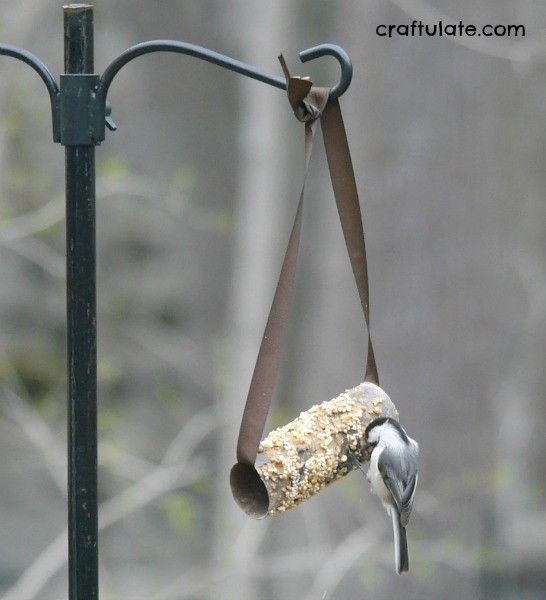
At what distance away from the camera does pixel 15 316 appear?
13.8 feet

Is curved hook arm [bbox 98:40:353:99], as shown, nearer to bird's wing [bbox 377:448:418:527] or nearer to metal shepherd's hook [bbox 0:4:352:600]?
metal shepherd's hook [bbox 0:4:352:600]

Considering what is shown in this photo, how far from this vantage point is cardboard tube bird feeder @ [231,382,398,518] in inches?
63.3

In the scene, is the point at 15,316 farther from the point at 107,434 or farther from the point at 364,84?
the point at 364,84

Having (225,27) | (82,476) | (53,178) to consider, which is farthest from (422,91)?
(82,476)

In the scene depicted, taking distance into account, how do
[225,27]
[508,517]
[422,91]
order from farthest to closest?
[508,517] → [225,27] → [422,91]

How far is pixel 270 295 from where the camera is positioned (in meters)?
3.89

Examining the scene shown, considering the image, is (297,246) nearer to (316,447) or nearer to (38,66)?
(316,447)

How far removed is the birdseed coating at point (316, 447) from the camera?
1.61 m

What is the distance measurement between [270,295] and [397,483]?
213cm

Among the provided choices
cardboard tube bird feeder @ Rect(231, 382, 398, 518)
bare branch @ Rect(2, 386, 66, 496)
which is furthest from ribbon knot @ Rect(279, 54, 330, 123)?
bare branch @ Rect(2, 386, 66, 496)

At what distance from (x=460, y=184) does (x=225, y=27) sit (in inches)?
39.7

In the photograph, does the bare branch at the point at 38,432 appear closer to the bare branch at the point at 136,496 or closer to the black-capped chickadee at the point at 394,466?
the bare branch at the point at 136,496

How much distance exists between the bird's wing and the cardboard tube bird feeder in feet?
0.13

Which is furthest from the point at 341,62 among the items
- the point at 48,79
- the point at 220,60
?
the point at 48,79
